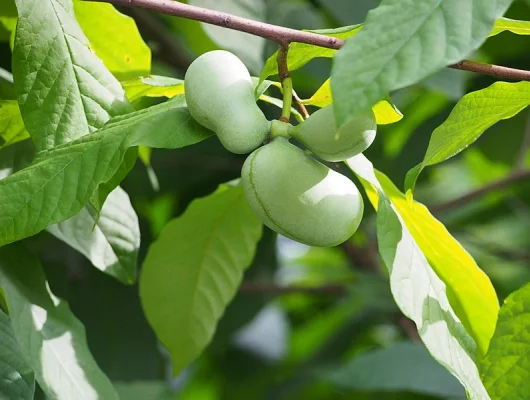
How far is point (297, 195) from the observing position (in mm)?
637

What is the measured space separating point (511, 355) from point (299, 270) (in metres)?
1.63

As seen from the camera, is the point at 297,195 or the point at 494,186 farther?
the point at 494,186

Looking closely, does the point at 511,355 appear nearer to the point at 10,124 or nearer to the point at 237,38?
the point at 10,124

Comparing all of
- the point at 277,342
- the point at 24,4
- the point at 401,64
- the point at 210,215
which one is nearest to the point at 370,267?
the point at 277,342

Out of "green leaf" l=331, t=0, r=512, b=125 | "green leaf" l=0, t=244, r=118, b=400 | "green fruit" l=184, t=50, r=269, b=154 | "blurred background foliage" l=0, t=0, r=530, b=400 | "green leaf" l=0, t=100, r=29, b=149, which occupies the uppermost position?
"green leaf" l=331, t=0, r=512, b=125

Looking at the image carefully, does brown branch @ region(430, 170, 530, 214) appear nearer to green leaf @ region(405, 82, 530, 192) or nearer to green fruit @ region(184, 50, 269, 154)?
green leaf @ region(405, 82, 530, 192)

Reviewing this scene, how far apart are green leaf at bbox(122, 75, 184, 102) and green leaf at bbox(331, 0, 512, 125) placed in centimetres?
31

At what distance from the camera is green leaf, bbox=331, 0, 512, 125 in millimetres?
498

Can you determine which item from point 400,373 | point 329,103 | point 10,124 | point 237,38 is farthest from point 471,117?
point 400,373

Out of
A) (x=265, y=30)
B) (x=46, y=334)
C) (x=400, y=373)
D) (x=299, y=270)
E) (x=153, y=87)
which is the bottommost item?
(x=299, y=270)

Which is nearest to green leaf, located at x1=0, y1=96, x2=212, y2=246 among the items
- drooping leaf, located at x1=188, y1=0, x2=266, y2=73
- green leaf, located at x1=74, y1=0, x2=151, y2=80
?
green leaf, located at x1=74, y1=0, x2=151, y2=80

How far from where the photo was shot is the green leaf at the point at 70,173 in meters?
0.65

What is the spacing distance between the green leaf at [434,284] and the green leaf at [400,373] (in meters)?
0.46

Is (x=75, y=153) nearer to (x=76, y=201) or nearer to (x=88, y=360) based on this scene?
(x=76, y=201)
